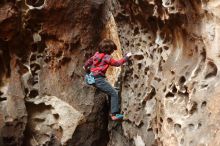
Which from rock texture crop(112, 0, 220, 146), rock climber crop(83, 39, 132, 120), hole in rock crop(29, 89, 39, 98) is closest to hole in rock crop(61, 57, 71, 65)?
hole in rock crop(29, 89, 39, 98)

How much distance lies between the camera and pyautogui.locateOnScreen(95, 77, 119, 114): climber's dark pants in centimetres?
582

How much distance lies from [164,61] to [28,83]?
7.33ft

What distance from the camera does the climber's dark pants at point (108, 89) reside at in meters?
5.82

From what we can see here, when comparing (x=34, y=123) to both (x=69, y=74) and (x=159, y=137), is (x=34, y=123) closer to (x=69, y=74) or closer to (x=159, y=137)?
(x=69, y=74)

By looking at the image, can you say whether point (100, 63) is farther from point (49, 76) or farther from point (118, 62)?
point (49, 76)

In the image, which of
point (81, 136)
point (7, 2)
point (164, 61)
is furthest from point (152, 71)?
point (7, 2)

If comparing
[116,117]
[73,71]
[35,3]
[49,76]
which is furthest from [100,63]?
[35,3]

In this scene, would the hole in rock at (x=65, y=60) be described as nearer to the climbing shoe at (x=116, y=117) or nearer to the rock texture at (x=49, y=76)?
the rock texture at (x=49, y=76)

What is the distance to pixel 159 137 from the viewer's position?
5047 mm

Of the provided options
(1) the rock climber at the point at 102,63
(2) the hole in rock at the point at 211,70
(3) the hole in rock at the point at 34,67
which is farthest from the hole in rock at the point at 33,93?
(2) the hole in rock at the point at 211,70

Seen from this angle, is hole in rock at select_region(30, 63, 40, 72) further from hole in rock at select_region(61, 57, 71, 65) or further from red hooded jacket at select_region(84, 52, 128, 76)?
red hooded jacket at select_region(84, 52, 128, 76)

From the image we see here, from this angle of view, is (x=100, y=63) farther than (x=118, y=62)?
Yes

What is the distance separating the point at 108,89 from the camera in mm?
5906

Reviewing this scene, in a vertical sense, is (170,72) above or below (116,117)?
above
